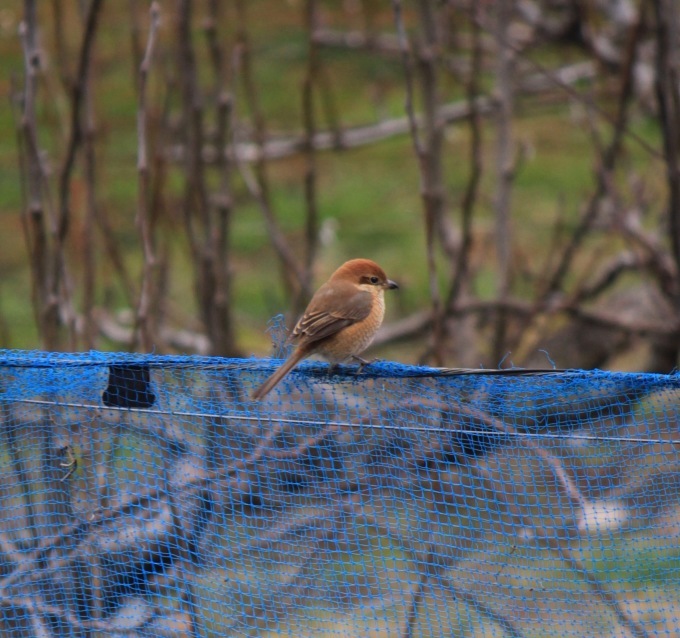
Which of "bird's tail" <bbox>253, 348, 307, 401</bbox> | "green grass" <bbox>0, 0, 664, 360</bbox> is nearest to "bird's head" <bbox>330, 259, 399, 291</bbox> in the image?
"bird's tail" <bbox>253, 348, 307, 401</bbox>

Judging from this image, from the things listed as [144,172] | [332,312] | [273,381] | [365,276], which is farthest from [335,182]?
[273,381]

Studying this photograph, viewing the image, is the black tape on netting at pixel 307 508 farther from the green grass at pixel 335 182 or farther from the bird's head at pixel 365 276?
the green grass at pixel 335 182

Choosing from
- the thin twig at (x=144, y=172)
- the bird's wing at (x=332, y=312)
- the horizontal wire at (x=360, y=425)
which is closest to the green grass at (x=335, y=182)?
the bird's wing at (x=332, y=312)

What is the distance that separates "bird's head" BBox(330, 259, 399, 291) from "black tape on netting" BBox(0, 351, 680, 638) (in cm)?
134

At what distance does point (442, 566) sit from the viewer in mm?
2908

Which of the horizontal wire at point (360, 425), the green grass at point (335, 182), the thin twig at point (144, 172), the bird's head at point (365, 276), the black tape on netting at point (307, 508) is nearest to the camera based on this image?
the horizontal wire at point (360, 425)

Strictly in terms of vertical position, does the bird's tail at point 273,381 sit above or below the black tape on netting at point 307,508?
above

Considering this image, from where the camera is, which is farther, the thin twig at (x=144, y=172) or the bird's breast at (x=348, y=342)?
the bird's breast at (x=348, y=342)

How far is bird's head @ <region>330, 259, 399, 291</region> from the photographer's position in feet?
14.4

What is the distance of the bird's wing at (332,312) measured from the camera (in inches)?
155

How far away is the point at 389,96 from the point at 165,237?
25.2 feet

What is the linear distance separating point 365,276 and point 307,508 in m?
1.58

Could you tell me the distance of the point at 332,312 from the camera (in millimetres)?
4055

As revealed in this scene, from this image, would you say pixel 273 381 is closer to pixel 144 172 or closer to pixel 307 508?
pixel 307 508
